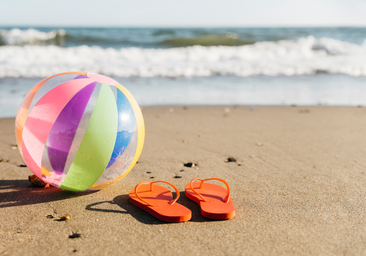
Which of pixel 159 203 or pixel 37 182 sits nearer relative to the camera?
pixel 159 203

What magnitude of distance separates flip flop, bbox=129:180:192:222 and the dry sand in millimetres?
59

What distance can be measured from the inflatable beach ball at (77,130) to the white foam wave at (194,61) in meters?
7.69

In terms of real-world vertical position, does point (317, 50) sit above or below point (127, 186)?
above

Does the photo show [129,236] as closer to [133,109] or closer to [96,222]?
[96,222]

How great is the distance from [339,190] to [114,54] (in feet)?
45.0

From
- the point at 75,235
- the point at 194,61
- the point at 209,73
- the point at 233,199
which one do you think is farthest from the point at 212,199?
the point at 194,61

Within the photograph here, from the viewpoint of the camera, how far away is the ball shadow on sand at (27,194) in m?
2.91

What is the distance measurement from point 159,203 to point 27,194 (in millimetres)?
1254

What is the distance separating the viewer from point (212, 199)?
9.55 feet

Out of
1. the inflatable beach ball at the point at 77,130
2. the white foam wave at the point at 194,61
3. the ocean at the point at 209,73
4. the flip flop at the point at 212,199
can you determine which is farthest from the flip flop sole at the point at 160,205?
the white foam wave at the point at 194,61

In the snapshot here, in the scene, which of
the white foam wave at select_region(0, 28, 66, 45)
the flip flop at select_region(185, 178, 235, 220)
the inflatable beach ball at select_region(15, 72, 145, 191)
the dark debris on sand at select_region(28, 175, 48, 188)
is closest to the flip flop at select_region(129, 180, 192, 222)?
the flip flop at select_region(185, 178, 235, 220)

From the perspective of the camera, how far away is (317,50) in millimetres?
17469

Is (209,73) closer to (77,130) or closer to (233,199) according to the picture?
(233,199)

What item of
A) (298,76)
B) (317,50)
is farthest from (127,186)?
(317,50)
